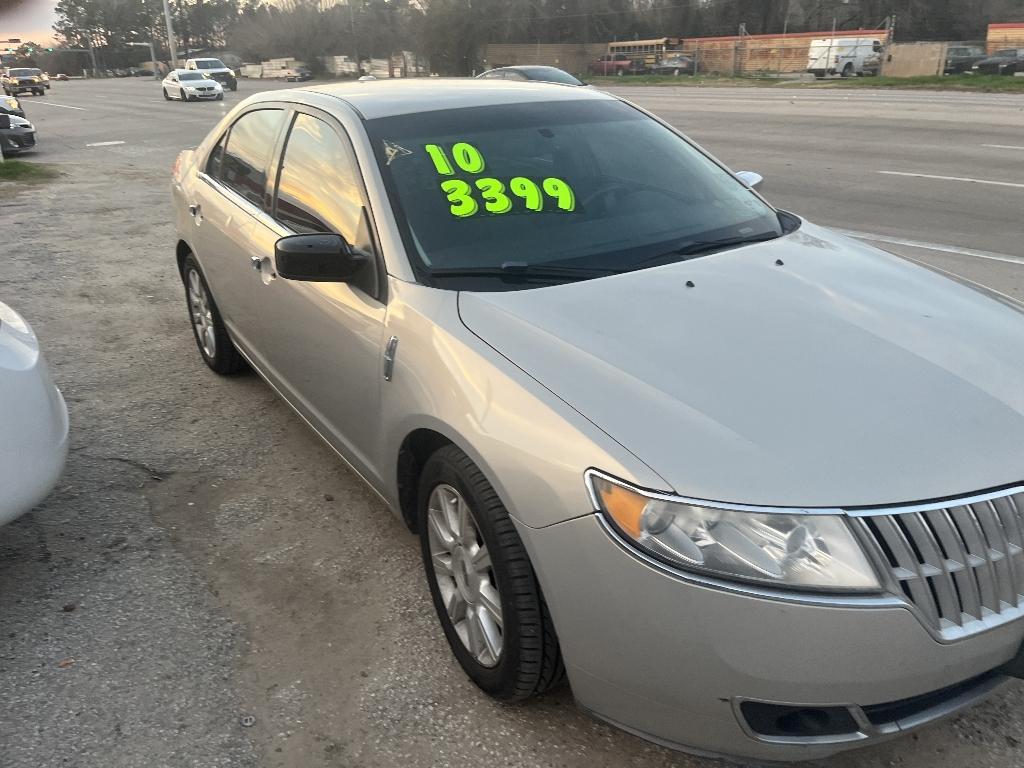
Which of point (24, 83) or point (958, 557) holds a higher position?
point (958, 557)

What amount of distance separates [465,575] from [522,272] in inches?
38.1

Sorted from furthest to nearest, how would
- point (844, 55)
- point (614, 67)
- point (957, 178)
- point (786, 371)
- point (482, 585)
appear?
point (614, 67) → point (844, 55) → point (957, 178) → point (482, 585) → point (786, 371)

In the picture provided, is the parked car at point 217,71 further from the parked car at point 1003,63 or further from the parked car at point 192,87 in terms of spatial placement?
the parked car at point 1003,63

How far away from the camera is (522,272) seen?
2.84 meters

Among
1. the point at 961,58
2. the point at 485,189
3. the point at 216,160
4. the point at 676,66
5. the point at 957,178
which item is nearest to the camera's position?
the point at 485,189

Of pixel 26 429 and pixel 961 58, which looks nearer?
pixel 26 429

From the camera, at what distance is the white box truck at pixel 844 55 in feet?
133

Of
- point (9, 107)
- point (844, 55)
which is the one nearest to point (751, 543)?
point (9, 107)

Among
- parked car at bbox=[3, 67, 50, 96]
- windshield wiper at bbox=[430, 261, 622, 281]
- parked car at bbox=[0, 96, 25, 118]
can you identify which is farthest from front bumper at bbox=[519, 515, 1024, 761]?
parked car at bbox=[3, 67, 50, 96]

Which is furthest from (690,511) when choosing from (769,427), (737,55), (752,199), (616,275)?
(737,55)

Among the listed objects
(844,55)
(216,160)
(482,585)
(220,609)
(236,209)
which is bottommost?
(220,609)

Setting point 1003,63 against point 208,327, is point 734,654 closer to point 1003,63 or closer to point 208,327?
point 208,327

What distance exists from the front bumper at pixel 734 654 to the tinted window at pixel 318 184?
5.12 feet

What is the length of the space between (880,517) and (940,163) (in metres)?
11.7
